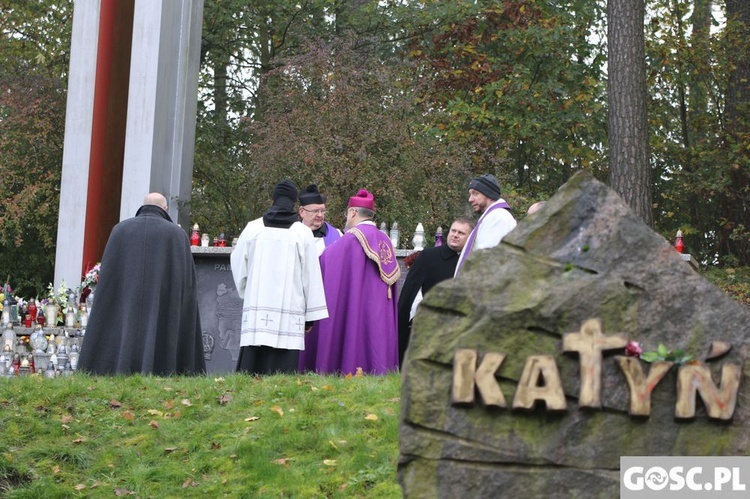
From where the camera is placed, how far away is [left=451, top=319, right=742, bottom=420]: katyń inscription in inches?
210

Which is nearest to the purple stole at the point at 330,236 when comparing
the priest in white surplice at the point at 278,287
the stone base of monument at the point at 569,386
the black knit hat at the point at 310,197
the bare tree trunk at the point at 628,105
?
the black knit hat at the point at 310,197

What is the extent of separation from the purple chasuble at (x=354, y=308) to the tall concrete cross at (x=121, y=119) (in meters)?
5.45

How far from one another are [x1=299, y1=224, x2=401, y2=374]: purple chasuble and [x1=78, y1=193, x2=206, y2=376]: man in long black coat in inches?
62.8

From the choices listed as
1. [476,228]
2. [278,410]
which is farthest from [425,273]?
[278,410]

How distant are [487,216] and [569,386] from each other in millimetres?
5951

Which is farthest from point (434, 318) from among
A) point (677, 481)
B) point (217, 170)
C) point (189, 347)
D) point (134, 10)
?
point (217, 170)

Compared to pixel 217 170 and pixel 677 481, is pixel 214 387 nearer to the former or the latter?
pixel 677 481

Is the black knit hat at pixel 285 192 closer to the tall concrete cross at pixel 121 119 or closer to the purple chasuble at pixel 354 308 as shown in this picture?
the purple chasuble at pixel 354 308

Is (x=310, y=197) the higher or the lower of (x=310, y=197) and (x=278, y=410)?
the higher

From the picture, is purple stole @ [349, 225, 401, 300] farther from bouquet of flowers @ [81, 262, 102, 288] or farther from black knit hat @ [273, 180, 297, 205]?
bouquet of flowers @ [81, 262, 102, 288]

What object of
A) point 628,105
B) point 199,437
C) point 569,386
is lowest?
point 199,437

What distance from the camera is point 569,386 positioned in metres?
5.38

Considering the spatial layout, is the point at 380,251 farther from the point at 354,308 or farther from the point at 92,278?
the point at 92,278

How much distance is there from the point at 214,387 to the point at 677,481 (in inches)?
206
